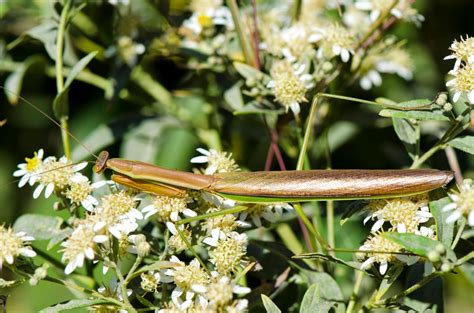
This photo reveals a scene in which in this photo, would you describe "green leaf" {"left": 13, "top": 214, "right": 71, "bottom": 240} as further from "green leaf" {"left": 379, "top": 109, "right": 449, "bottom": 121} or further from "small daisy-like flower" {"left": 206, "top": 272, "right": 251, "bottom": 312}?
"green leaf" {"left": 379, "top": 109, "right": 449, "bottom": 121}

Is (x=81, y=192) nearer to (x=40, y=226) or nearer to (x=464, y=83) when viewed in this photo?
(x=40, y=226)

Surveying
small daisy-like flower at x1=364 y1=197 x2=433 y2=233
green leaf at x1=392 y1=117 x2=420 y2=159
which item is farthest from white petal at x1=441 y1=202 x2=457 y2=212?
green leaf at x1=392 y1=117 x2=420 y2=159

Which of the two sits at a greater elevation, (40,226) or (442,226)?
(442,226)

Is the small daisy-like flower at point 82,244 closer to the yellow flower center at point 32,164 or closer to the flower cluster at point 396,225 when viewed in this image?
the yellow flower center at point 32,164

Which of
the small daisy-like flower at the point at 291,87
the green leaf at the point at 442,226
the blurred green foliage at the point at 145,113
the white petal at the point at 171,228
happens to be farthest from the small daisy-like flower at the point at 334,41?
the white petal at the point at 171,228

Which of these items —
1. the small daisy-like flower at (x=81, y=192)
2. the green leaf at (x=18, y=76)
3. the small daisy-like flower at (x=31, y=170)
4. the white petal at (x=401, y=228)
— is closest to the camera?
the white petal at (x=401, y=228)

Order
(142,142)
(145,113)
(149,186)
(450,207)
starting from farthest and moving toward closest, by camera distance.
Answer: (145,113)
(142,142)
(149,186)
(450,207)

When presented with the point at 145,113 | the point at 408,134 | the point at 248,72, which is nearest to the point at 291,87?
the point at 248,72
